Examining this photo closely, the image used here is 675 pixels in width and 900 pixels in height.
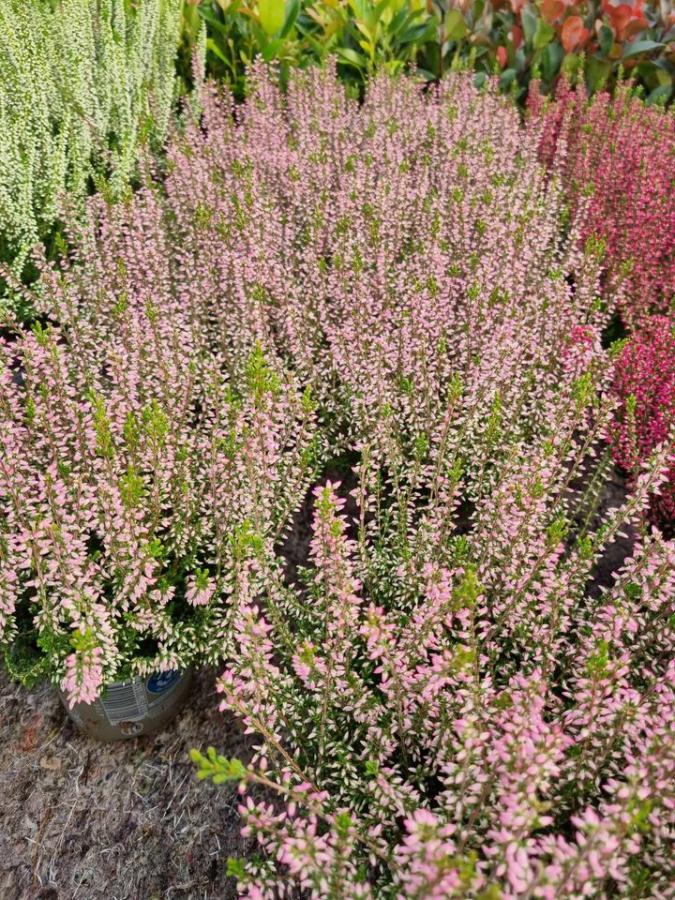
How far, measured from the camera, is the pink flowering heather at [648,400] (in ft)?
12.4

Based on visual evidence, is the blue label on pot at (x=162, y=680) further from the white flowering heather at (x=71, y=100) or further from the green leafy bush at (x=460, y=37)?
the green leafy bush at (x=460, y=37)

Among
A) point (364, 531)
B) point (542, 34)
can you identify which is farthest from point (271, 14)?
point (364, 531)

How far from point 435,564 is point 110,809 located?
196cm

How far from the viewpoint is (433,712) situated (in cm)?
235

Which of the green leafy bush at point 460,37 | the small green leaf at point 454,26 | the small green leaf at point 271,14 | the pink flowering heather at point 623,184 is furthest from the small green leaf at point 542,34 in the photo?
the small green leaf at point 271,14

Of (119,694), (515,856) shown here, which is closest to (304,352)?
(119,694)

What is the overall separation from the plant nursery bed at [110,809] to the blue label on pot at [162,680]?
39 centimetres

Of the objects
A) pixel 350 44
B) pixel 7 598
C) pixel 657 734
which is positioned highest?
Answer: pixel 350 44

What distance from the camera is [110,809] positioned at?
310 cm

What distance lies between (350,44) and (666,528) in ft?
24.7

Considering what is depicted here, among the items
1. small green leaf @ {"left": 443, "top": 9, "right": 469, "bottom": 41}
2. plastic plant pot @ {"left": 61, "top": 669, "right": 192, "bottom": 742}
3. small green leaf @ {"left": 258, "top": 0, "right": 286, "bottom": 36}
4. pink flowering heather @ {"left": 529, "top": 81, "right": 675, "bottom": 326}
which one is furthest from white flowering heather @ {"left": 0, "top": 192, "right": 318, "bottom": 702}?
small green leaf @ {"left": 443, "top": 9, "right": 469, "bottom": 41}

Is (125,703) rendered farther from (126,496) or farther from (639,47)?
(639,47)

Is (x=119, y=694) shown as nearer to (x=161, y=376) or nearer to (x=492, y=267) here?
(x=161, y=376)

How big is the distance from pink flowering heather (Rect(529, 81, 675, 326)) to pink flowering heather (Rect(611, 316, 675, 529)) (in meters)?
0.37
